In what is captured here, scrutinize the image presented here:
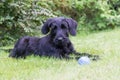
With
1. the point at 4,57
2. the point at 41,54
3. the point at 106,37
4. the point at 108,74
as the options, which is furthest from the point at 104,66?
the point at 106,37

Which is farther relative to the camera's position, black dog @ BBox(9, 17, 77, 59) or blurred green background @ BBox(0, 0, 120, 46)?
blurred green background @ BBox(0, 0, 120, 46)

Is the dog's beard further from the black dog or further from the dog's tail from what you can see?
the dog's tail

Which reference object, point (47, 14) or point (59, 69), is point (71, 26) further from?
point (47, 14)

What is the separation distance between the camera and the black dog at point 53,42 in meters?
7.55

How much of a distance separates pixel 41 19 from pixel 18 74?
18.1ft

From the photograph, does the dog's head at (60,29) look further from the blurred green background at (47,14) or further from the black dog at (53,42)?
the blurred green background at (47,14)

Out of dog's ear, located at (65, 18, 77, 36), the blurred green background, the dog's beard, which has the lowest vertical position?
the blurred green background

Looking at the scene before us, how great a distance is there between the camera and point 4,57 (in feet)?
27.1

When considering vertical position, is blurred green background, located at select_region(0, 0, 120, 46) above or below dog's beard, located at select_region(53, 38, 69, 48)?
below

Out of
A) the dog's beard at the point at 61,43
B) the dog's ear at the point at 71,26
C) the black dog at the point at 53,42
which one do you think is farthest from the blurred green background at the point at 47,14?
the dog's beard at the point at 61,43

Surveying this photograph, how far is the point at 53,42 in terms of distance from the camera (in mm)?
7707

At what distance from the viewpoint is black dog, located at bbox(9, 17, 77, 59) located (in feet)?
24.8

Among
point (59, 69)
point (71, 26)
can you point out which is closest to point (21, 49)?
point (71, 26)

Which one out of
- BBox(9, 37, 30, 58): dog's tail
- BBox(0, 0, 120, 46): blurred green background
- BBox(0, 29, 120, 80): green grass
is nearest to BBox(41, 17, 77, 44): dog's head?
BBox(0, 29, 120, 80): green grass
